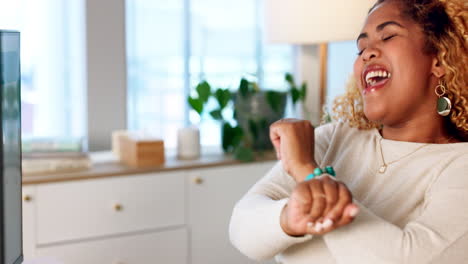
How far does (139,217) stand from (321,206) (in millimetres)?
1888

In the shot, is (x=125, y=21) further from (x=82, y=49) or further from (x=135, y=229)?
(x=135, y=229)

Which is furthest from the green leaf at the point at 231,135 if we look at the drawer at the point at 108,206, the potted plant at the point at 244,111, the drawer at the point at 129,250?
the drawer at the point at 129,250

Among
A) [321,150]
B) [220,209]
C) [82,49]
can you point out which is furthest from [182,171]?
[321,150]

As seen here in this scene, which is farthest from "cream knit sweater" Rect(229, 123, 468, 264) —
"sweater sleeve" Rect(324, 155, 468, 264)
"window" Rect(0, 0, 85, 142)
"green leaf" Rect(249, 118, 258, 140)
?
"window" Rect(0, 0, 85, 142)

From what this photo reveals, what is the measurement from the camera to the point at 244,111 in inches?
124

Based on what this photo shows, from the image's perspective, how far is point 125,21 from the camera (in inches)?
125

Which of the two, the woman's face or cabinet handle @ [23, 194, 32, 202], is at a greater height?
the woman's face

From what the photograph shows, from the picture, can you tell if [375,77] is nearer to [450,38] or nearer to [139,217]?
[450,38]

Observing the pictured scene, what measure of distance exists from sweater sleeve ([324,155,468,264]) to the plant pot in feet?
6.61

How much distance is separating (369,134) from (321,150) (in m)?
0.12

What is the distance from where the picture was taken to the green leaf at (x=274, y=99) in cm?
317

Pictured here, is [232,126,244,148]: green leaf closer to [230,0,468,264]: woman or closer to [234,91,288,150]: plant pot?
[234,91,288,150]: plant pot

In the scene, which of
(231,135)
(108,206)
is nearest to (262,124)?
(231,135)

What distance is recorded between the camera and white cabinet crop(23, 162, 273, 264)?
2596 mm
